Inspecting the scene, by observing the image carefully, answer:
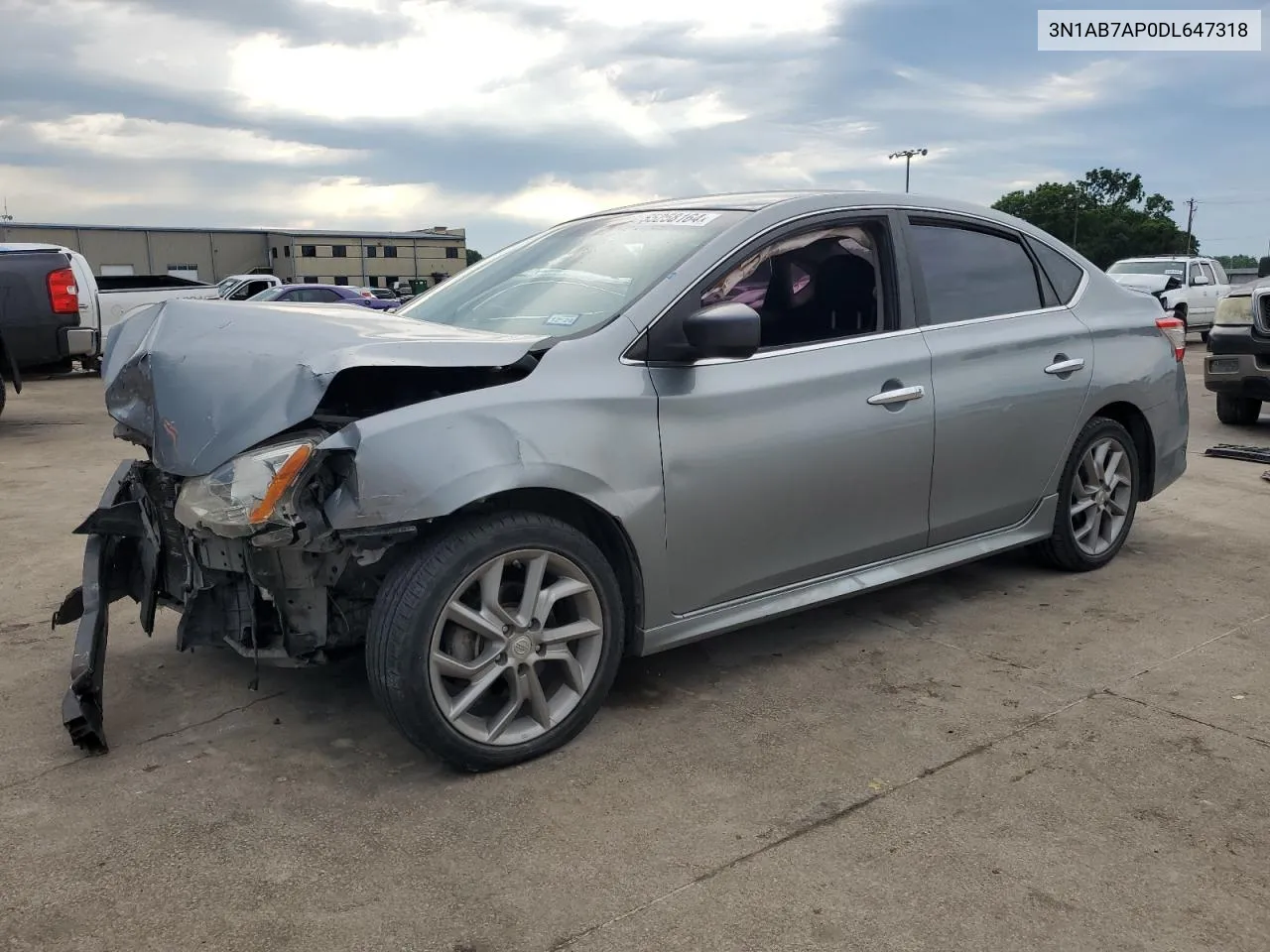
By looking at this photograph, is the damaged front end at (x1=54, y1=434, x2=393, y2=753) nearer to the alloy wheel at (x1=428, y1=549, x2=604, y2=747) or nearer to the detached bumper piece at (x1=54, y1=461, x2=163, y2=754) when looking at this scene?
the detached bumper piece at (x1=54, y1=461, x2=163, y2=754)

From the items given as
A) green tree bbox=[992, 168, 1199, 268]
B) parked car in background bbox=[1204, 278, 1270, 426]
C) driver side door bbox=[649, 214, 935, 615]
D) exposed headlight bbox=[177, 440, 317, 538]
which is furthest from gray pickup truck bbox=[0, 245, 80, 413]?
green tree bbox=[992, 168, 1199, 268]

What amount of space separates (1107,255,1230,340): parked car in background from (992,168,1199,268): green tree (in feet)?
196

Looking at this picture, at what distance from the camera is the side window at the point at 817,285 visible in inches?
144

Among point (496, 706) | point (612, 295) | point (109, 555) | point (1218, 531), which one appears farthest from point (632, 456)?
point (1218, 531)

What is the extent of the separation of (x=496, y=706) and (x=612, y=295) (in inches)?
53.3

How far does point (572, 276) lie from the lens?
3.70 m

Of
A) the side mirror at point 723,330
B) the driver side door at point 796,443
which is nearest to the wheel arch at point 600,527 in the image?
the driver side door at point 796,443

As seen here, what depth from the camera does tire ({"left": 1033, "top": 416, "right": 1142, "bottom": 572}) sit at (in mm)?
4602

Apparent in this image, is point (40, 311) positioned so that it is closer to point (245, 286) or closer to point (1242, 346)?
point (1242, 346)

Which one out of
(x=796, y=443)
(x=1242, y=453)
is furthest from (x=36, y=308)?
(x=1242, y=453)

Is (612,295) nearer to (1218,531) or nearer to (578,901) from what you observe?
(578,901)

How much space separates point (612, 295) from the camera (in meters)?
3.43

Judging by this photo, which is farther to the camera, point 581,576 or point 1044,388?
point 1044,388

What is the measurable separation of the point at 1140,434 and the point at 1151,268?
67.6 feet
